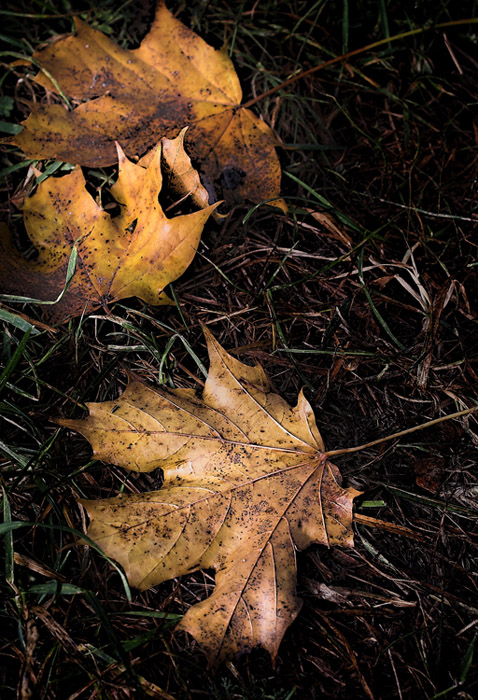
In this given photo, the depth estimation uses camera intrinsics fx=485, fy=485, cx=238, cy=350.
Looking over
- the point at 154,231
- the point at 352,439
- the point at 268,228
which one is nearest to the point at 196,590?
the point at 352,439

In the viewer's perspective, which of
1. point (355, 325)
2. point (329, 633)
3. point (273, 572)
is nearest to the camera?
point (273, 572)

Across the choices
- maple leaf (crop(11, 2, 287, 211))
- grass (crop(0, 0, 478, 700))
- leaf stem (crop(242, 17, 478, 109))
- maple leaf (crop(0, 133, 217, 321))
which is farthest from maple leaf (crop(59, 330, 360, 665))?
leaf stem (crop(242, 17, 478, 109))

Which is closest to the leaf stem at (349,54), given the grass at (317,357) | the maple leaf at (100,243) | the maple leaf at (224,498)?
the grass at (317,357)

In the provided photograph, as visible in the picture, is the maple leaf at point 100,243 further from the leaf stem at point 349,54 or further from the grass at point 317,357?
the leaf stem at point 349,54

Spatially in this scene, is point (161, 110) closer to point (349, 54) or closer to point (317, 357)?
point (349, 54)

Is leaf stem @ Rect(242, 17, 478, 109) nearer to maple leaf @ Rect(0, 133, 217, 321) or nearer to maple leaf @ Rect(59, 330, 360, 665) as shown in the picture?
maple leaf @ Rect(0, 133, 217, 321)

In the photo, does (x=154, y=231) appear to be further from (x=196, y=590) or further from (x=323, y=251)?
(x=196, y=590)

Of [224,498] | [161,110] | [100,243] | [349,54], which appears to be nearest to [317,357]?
[224,498]
